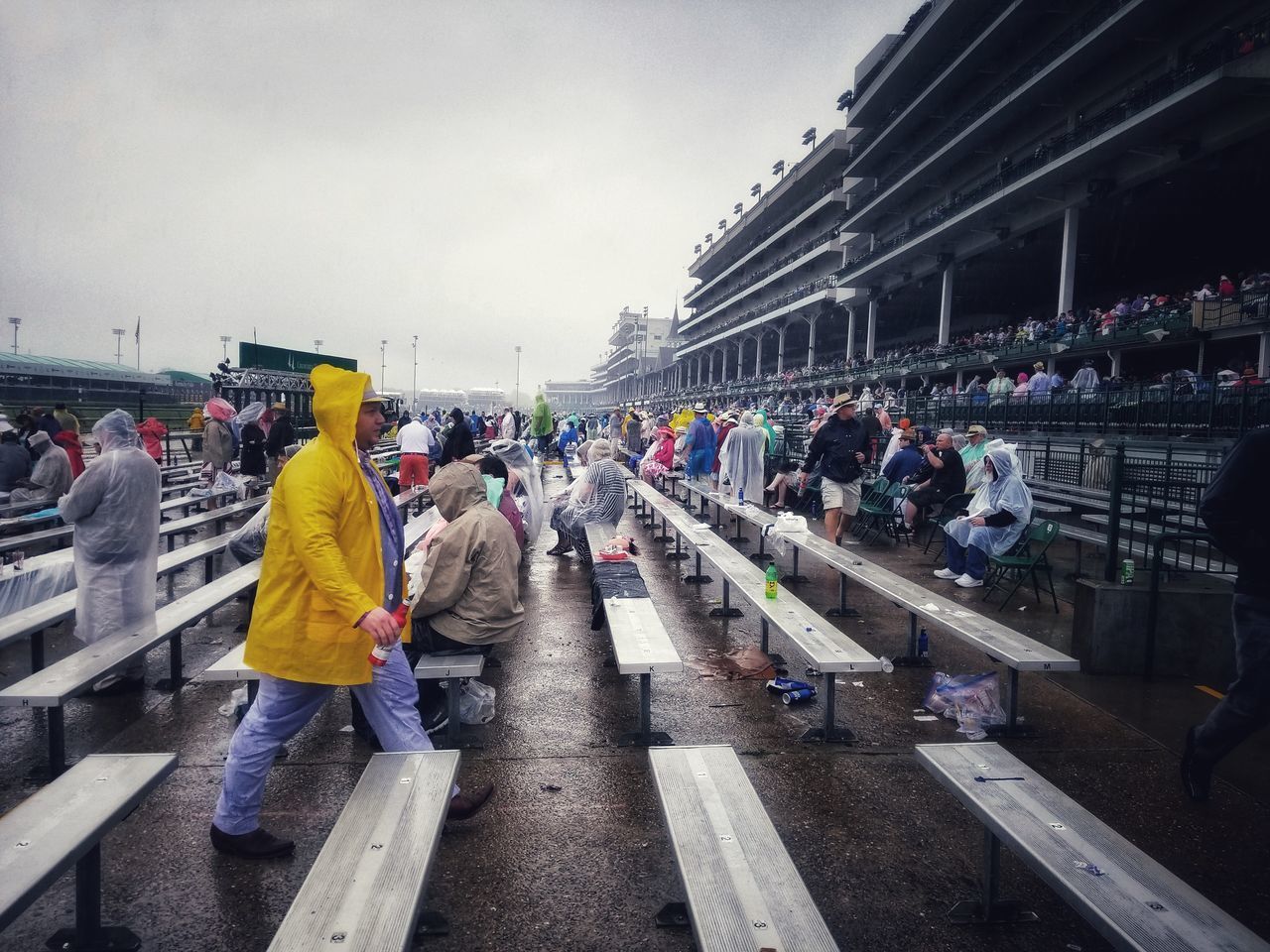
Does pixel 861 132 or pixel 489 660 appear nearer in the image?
pixel 489 660

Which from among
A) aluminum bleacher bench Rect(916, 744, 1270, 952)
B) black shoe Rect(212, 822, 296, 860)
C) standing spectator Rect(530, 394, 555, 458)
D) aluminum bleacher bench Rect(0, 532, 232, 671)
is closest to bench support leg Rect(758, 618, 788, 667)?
aluminum bleacher bench Rect(916, 744, 1270, 952)

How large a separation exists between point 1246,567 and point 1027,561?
4.23m

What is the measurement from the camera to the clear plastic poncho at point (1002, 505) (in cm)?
802

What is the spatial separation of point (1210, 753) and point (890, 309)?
51.6 m

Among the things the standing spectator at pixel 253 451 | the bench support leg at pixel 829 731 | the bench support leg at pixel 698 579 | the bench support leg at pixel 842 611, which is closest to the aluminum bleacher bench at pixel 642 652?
the bench support leg at pixel 829 731

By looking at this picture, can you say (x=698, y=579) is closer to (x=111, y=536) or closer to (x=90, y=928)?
(x=111, y=536)

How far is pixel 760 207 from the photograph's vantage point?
6988 centimetres

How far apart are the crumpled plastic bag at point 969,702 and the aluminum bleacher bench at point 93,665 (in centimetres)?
497

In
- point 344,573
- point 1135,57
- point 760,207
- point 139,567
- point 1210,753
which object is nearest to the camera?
point 344,573

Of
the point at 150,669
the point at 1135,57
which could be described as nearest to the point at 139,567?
the point at 150,669

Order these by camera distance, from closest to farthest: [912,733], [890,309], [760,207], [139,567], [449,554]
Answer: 1. [449,554]
2. [912,733]
3. [139,567]
4. [890,309]
5. [760,207]

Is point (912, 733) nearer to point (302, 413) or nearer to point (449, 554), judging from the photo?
point (449, 554)

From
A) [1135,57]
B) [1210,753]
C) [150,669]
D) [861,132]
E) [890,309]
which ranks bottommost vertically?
[150,669]

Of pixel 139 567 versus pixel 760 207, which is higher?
pixel 760 207
